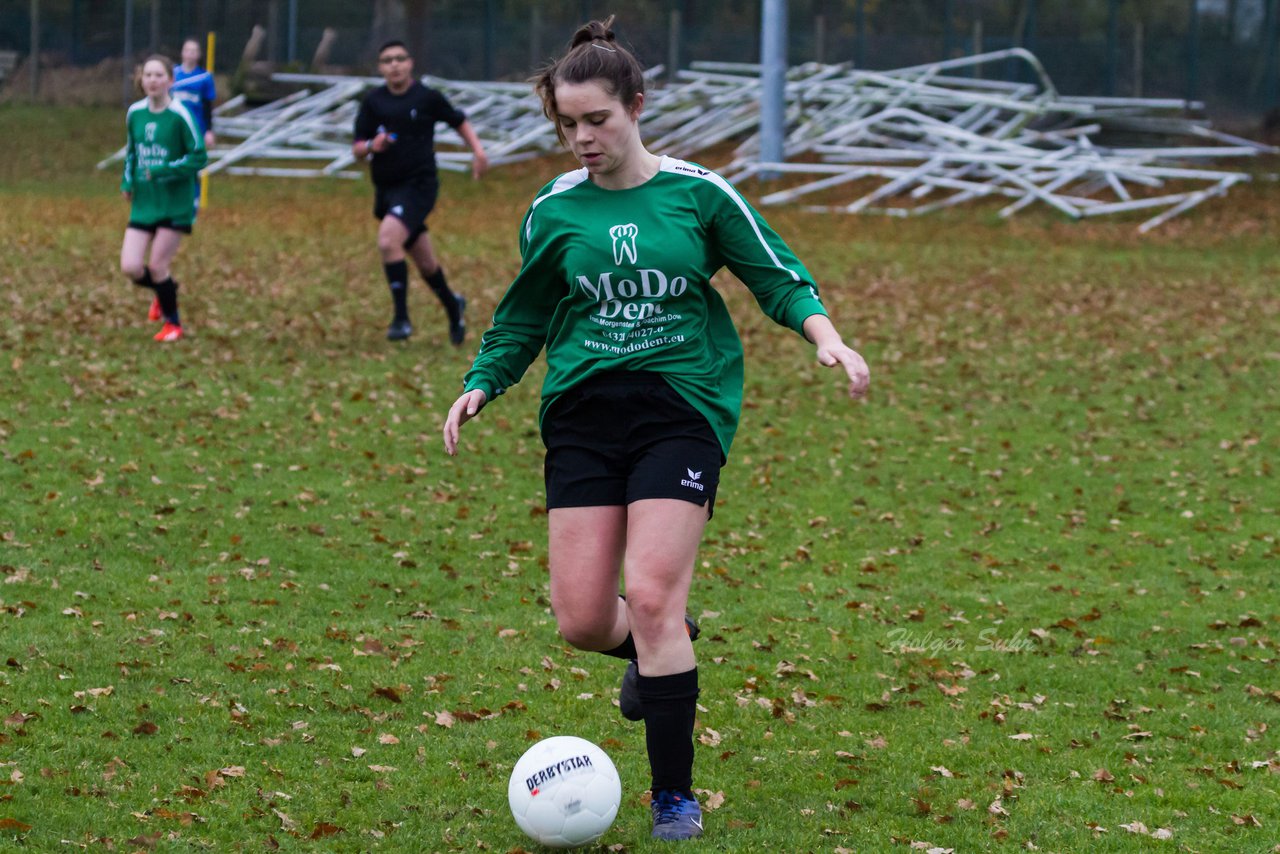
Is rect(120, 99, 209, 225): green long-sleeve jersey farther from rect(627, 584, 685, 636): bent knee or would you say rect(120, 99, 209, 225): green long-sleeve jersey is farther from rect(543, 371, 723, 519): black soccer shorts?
rect(627, 584, 685, 636): bent knee

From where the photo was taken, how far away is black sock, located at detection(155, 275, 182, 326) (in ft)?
41.6

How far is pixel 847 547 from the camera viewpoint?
829 cm

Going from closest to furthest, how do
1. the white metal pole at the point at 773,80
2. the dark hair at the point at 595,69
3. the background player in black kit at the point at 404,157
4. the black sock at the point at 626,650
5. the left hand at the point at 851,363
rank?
the left hand at the point at 851,363
the dark hair at the point at 595,69
the black sock at the point at 626,650
the background player in black kit at the point at 404,157
the white metal pole at the point at 773,80

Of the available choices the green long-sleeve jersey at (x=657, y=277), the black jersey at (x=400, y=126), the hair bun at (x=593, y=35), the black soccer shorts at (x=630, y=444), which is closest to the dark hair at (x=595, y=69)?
the hair bun at (x=593, y=35)

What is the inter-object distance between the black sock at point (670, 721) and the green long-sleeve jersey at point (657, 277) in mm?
673

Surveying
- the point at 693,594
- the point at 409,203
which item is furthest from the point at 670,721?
the point at 409,203

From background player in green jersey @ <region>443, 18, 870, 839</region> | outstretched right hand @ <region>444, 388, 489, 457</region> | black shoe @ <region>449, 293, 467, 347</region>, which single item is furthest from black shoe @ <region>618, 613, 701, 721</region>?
black shoe @ <region>449, 293, 467, 347</region>

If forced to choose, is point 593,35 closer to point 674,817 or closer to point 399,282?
point 674,817

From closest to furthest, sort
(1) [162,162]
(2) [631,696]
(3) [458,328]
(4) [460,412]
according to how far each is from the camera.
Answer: (4) [460,412] < (2) [631,696] < (1) [162,162] < (3) [458,328]

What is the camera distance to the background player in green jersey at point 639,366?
4.19 metres

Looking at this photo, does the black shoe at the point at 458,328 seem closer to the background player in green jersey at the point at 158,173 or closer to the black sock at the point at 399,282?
the black sock at the point at 399,282

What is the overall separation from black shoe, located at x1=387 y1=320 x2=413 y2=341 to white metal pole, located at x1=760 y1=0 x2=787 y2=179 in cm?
1418

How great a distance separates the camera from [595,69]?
162 inches

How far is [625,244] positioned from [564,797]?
4.84 feet
